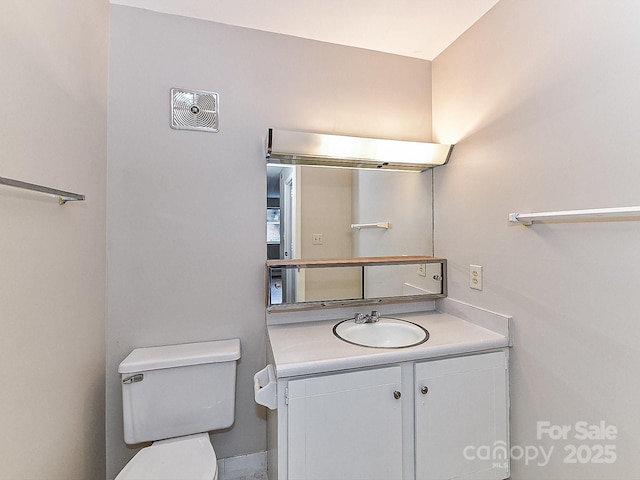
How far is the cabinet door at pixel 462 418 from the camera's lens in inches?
48.9

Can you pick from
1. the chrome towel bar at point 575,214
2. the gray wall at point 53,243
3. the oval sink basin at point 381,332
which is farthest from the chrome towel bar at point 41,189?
the chrome towel bar at point 575,214

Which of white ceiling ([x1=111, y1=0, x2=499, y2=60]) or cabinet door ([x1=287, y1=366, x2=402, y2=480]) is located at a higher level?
white ceiling ([x1=111, y1=0, x2=499, y2=60])

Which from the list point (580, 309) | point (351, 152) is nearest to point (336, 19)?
point (351, 152)

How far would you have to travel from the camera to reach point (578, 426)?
42.8 inches

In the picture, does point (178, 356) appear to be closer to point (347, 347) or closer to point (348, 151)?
point (347, 347)

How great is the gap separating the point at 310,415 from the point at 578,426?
3.26 feet

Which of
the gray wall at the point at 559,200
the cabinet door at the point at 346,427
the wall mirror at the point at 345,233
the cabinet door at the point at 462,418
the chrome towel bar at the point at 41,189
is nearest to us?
the chrome towel bar at the point at 41,189

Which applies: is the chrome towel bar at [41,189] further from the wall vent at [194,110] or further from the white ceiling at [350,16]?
the white ceiling at [350,16]

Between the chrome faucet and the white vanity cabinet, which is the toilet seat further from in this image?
the chrome faucet

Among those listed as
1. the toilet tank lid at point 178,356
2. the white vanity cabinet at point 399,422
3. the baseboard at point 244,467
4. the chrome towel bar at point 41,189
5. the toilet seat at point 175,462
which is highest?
the chrome towel bar at point 41,189

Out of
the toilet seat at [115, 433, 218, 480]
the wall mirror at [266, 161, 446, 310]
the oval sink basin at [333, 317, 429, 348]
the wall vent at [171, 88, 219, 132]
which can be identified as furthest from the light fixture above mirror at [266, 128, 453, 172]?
the toilet seat at [115, 433, 218, 480]

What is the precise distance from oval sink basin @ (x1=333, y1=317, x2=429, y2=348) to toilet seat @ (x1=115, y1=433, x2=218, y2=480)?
0.76 meters

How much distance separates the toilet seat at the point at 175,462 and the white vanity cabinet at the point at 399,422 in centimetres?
32

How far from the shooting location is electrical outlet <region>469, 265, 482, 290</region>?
1520 millimetres
